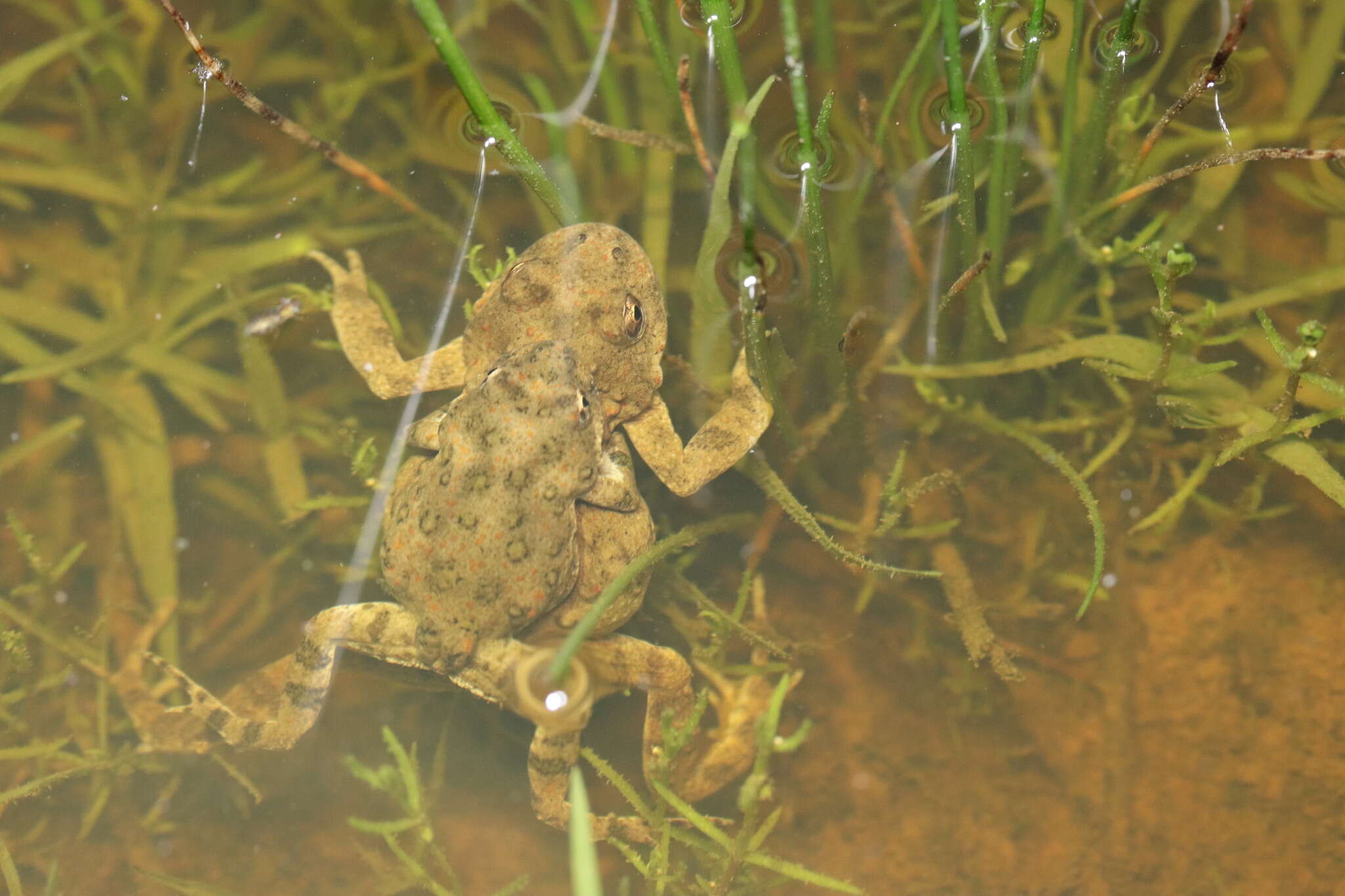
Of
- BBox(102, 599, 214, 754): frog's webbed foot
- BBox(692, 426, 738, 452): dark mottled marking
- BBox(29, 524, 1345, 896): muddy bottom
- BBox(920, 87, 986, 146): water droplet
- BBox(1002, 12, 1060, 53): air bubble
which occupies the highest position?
BBox(1002, 12, 1060, 53): air bubble

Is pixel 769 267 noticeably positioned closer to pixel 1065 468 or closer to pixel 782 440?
pixel 782 440

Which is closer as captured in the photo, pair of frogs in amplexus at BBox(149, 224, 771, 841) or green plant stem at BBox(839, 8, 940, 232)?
green plant stem at BBox(839, 8, 940, 232)

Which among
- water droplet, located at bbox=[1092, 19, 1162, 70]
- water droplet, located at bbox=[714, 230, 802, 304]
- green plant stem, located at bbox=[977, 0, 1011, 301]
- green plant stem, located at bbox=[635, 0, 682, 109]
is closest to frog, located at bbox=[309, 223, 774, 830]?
water droplet, located at bbox=[714, 230, 802, 304]

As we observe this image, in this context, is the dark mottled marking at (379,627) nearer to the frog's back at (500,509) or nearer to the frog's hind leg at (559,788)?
the frog's back at (500,509)

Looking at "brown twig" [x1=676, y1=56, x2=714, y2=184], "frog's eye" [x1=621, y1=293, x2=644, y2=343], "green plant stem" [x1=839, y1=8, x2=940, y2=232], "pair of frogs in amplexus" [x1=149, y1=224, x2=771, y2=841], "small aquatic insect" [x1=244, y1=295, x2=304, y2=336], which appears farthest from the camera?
"small aquatic insect" [x1=244, y1=295, x2=304, y2=336]

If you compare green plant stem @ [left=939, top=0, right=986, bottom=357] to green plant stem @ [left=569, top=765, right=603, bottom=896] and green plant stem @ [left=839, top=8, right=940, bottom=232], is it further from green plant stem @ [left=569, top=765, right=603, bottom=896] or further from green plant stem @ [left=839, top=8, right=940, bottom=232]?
green plant stem @ [left=569, top=765, right=603, bottom=896]

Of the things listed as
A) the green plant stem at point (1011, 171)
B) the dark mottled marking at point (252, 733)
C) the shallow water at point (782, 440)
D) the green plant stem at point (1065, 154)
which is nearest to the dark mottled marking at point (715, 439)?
the shallow water at point (782, 440)

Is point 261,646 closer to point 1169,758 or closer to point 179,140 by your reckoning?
point 179,140

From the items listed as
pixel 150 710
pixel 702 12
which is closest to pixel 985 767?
pixel 702 12

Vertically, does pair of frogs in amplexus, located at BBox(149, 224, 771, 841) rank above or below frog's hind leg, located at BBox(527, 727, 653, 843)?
above
